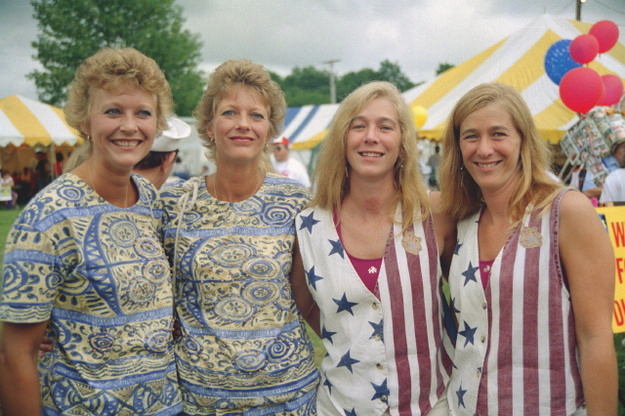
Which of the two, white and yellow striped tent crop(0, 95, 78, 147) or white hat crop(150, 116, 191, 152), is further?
white and yellow striped tent crop(0, 95, 78, 147)

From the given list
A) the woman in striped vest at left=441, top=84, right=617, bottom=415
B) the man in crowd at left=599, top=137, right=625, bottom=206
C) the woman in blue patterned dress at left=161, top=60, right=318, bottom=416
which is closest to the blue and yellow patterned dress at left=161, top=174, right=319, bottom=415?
the woman in blue patterned dress at left=161, top=60, right=318, bottom=416

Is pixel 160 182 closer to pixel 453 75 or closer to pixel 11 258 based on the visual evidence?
pixel 11 258

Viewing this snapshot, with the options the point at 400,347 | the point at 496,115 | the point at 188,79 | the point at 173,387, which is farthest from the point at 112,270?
the point at 188,79

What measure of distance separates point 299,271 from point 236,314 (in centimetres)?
37

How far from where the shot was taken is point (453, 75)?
13305 millimetres

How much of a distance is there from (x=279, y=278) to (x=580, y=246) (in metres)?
1.17

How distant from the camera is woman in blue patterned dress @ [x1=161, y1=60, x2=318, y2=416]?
2131 mm

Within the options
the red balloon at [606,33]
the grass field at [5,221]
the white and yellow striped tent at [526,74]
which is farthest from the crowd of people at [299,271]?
the grass field at [5,221]

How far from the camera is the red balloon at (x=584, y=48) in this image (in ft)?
25.1

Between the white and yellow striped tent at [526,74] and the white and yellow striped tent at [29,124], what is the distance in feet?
37.9

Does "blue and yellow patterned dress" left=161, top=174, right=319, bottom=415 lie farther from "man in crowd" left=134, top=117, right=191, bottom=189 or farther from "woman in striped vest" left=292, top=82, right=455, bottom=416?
"man in crowd" left=134, top=117, right=191, bottom=189

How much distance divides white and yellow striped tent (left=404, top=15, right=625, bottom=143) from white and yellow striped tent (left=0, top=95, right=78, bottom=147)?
11.6 meters

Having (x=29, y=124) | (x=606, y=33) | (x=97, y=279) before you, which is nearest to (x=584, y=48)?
(x=606, y=33)

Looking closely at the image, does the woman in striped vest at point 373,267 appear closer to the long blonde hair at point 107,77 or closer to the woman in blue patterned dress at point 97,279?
the woman in blue patterned dress at point 97,279
